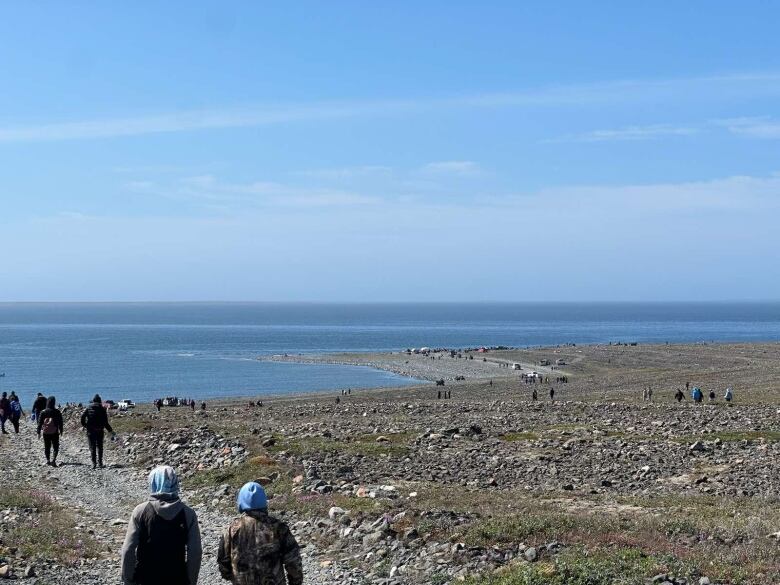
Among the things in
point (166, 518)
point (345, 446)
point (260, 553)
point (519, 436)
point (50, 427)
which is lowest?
point (519, 436)

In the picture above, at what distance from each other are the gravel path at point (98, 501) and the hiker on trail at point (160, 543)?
5458mm

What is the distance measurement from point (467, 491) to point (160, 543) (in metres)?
13.0

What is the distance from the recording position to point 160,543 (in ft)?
29.1

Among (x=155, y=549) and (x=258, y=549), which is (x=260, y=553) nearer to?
(x=258, y=549)

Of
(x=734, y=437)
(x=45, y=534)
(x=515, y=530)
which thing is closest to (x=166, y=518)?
(x=515, y=530)

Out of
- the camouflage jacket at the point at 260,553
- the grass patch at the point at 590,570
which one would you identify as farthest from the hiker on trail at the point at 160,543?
the grass patch at the point at 590,570

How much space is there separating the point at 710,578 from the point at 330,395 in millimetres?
77401

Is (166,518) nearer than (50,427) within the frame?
Yes

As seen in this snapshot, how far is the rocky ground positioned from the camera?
1370 centimetres

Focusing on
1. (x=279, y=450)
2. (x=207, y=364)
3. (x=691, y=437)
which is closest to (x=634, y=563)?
(x=279, y=450)

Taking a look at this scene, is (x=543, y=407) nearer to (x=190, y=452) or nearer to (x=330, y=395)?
(x=190, y=452)

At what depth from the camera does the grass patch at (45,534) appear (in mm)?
15352

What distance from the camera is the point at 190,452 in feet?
93.3

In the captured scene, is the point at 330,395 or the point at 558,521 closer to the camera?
the point at 558,521
